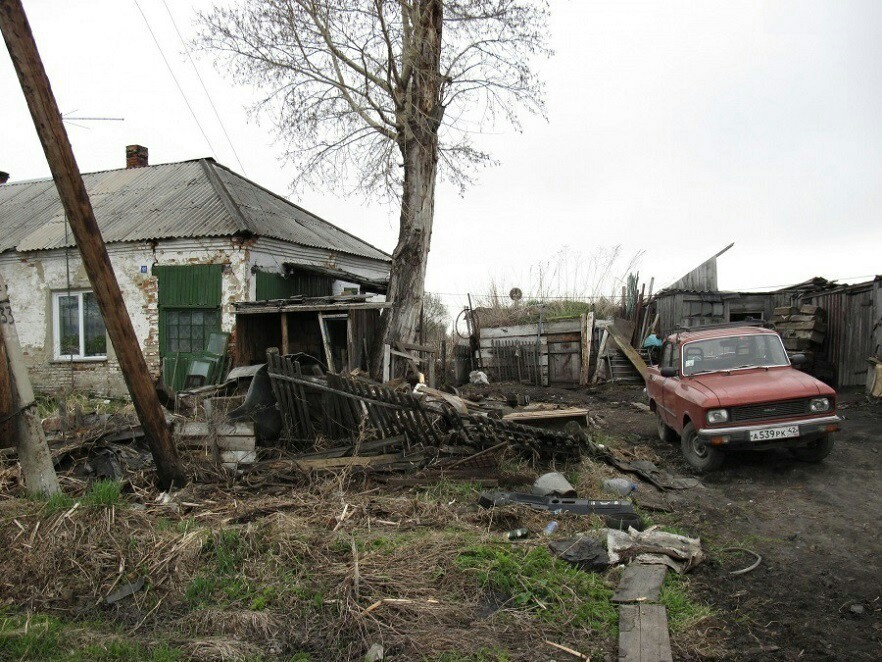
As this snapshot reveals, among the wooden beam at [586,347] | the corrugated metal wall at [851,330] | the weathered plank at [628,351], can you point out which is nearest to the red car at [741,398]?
the corrugated metal wall at [851,330]

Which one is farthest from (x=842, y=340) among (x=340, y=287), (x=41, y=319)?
(x=41, y=319)

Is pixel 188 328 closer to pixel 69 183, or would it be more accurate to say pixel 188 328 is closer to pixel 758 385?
pixel 69 183

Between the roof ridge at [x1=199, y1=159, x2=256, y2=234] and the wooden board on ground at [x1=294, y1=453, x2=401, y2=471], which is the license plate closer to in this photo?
the wooden board on ground at [x1=294, y1=453, x2=401, y2=471]

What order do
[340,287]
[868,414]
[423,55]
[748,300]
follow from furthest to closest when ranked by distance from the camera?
[748,300]
[340,287]
[423,55]
[868,414]

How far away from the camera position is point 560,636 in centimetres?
377

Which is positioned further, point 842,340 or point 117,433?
point 842,340

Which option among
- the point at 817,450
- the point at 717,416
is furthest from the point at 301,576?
the point at 817,450

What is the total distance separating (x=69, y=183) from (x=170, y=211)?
9.68 m

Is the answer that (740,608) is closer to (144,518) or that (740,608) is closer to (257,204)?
(144,518)

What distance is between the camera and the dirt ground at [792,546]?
374 cm

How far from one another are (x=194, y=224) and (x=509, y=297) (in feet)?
37.0

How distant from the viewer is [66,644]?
3797 mm

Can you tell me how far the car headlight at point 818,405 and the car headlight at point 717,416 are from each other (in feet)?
3.17

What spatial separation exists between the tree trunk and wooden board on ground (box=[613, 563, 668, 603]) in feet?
25.6
